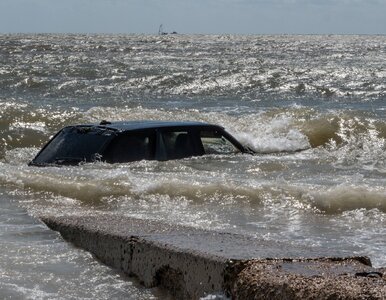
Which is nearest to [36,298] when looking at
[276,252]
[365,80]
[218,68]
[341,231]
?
[276,252]

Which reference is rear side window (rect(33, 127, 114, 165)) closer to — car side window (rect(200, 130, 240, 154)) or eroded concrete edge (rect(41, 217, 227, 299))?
car side window (rect(200, 130, 240, 154))

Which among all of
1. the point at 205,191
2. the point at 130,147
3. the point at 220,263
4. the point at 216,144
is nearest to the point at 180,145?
the point at 216,144

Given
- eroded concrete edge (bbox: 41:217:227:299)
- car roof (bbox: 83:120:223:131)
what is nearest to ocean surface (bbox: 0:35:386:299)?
eroded concrete edge (bbox: 41:217:227:299)

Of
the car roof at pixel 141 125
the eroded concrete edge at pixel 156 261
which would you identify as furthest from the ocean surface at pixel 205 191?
the car roof at pixel 141 125

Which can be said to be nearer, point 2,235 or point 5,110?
point 2,235

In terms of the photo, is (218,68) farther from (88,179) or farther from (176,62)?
(88,179)

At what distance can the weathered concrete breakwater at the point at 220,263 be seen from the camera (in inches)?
210

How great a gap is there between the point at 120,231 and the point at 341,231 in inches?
114

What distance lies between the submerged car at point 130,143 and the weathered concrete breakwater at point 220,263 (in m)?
3.73

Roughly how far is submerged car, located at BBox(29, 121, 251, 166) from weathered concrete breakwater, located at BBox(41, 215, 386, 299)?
12.2 ft

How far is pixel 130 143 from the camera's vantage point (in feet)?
41.0

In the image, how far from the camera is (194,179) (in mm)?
12539

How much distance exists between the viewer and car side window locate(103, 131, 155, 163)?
1235 cm

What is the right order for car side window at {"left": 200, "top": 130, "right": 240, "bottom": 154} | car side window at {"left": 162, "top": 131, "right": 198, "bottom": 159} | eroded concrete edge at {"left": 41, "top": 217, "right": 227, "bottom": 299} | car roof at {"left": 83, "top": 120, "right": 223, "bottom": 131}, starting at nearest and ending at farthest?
eroded concrete edge at {"left": 41, "top": 217, "right": 227, "bottom": 299} < car roof at {"left": 83, "top": 120, "right": 223, "bottom": 131} < car side window at {"left": 162, "top": 131, "right": 198, "bottom": 159} < car side window at {"left": 200, "top": 130, "right": 240, "bottom": 154}
